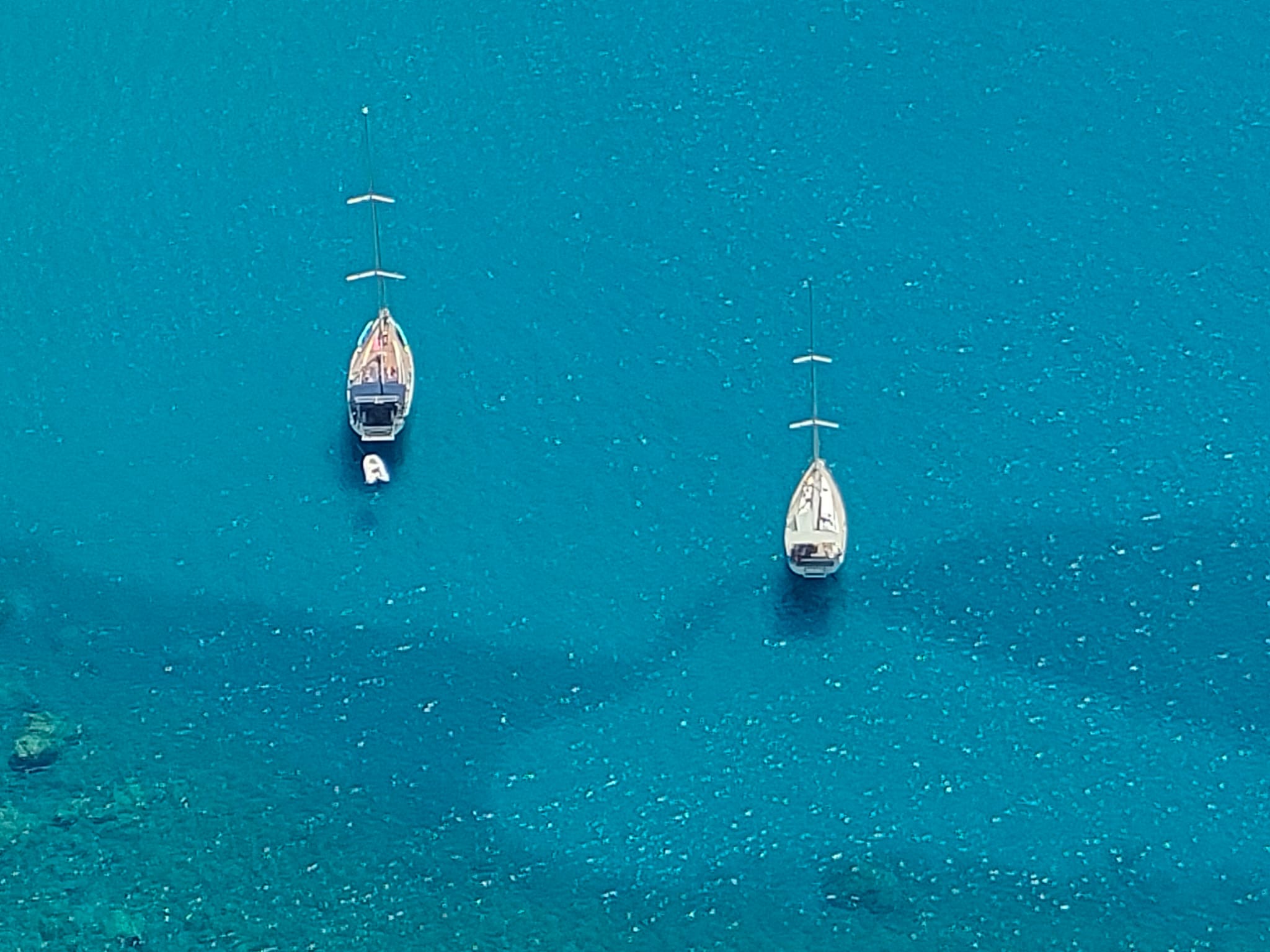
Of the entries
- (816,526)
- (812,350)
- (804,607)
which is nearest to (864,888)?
(804,607)

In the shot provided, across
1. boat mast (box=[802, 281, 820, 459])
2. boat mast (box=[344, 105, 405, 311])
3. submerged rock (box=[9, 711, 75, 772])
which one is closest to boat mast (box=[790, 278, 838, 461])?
boat mast (box=[802, 281, 820, 459])

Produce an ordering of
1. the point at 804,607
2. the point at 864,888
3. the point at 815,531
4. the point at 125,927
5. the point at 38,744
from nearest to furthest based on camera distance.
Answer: the point at 864,888 < the point at 125,927 < the point at 38,744 < the point at 815,531 < the point at 804,607

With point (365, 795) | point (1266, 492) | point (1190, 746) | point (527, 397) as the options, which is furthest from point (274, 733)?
point (1266, 492)

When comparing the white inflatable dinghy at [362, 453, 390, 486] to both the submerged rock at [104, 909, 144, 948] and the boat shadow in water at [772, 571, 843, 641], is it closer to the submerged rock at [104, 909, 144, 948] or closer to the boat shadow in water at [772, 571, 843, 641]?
the boat shadow in water at [772, 571, 843, 641]

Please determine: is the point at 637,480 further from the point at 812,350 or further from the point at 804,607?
the point at 812,350

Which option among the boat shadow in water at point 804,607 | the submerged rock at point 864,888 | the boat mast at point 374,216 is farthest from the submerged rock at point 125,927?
the boat mast at point 374,216

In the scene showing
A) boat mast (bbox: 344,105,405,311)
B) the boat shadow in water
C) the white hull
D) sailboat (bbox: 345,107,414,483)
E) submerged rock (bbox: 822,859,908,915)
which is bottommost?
submerged rock (bbox: 822,859,908,915)

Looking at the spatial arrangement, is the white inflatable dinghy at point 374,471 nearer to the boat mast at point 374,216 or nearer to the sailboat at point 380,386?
the sailboat at point 380,386
